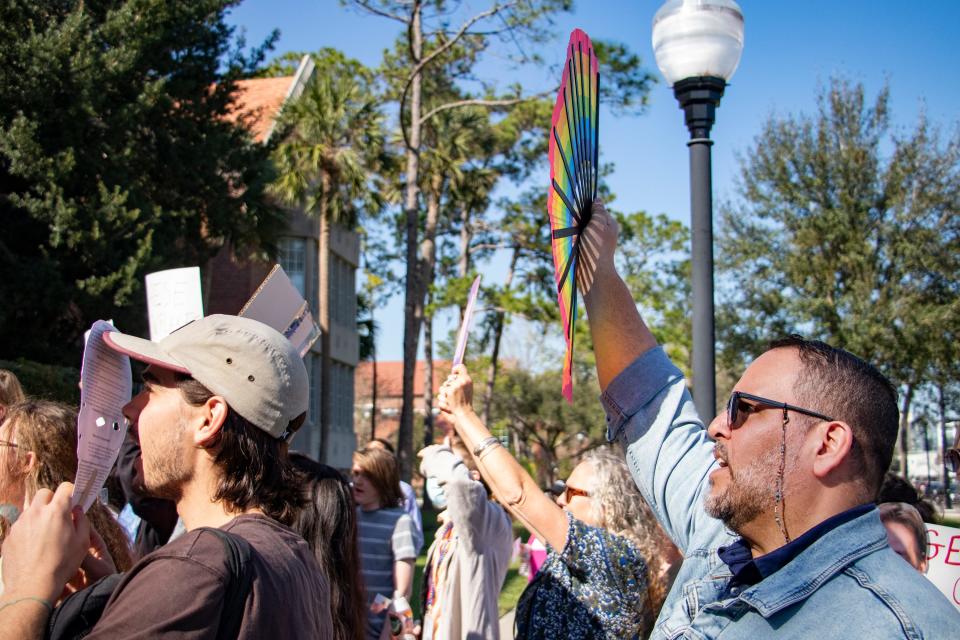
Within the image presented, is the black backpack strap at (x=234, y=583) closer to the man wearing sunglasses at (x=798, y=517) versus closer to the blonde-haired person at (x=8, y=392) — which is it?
the man wearing sunglasses at (x=798, y=517)

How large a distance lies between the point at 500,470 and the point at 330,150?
21.2m

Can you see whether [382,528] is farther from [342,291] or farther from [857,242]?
[342,291]

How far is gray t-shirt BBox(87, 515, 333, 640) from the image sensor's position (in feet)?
5.89

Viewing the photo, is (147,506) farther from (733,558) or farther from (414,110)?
(414,110)

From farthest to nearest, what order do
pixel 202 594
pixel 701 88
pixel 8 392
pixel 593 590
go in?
pixel 701 88 → pixel 593 590 → pixel 8 392 → pixel 202 594

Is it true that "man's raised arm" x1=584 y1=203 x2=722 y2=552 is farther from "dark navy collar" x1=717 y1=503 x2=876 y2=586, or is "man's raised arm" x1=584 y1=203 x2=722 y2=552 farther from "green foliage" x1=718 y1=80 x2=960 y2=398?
"green foliage" x1=718 y1=80 x2=960 y2=398

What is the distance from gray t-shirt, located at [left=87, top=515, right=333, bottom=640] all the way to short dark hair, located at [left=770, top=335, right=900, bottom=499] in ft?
3.54

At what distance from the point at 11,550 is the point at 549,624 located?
2408mm

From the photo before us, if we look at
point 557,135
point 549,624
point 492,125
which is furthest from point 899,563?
point 492,125

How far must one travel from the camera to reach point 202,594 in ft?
5.99

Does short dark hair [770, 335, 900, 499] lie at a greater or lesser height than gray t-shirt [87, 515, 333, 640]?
greater

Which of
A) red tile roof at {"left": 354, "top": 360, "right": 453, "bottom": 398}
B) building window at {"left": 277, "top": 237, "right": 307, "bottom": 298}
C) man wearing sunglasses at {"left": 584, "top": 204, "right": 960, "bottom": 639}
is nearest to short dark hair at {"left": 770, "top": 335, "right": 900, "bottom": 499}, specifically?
man wearing sunglasses at {"left": 584, "top": 204, "right": 960, "bottom": 639}

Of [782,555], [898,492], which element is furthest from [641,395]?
[898,492]

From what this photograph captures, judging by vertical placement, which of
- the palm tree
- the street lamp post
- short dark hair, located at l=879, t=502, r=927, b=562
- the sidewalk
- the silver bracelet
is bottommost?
the sidewalk
